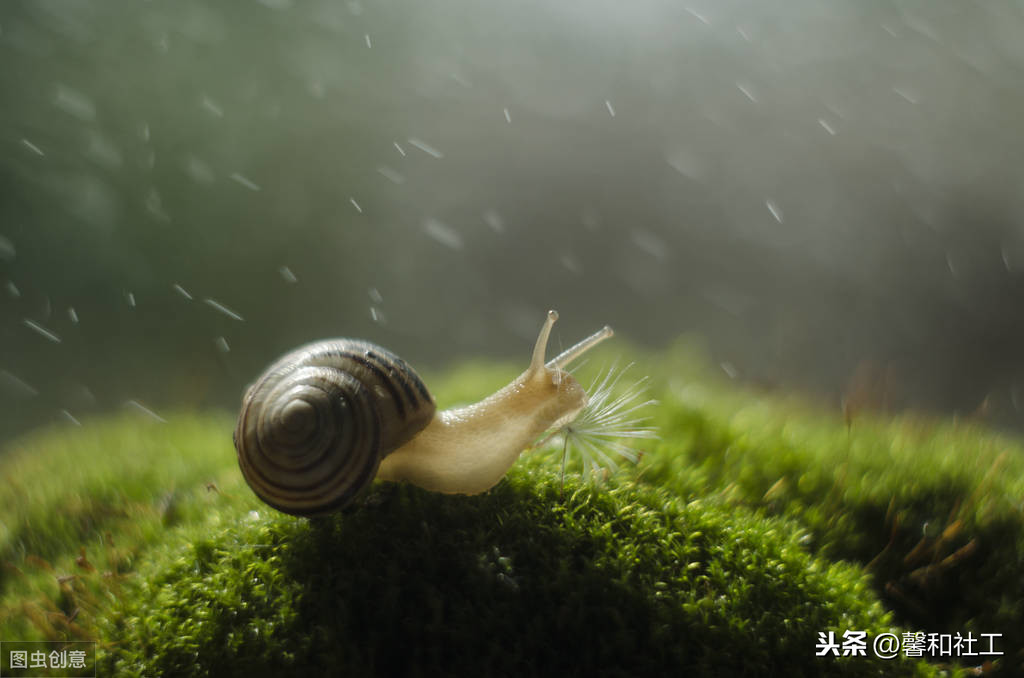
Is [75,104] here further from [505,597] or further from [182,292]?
[505,597]

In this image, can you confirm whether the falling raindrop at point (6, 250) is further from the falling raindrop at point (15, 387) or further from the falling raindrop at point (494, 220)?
the falling raindrop at point (494, 220)

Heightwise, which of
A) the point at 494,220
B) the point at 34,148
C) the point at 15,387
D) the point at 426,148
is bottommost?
the point at 15,387

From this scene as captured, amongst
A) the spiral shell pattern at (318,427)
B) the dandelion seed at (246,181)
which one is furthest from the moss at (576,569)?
the dandelion seed at (246,181)

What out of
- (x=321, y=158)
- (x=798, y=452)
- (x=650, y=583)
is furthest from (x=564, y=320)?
(x=650, y=583)

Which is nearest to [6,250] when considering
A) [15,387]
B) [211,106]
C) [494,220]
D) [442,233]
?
[15,387]

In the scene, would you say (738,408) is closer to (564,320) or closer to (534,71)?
(564,320)
